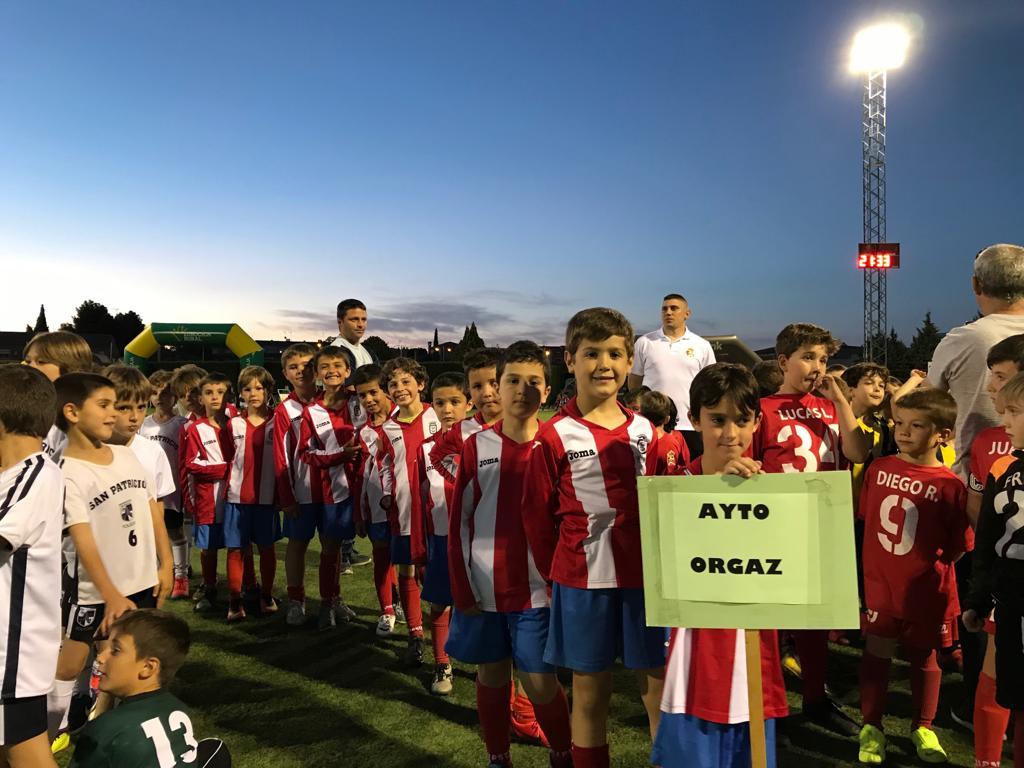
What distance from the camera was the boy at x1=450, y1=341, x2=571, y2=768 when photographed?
2740mm

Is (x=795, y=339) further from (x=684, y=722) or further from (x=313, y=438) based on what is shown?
(x=313, y=438)

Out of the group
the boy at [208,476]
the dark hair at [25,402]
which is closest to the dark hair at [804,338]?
the dark hair at [25,402]

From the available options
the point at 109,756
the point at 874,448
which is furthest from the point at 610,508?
the point at 874,448

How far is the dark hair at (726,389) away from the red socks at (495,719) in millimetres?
1529

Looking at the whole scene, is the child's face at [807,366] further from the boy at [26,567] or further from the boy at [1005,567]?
the boy at [26,567]

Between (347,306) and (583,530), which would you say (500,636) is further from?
(347,306)

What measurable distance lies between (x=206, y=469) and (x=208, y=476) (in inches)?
2.4

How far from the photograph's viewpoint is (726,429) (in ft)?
7.09

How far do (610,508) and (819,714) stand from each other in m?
1.96

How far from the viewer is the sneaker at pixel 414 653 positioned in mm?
4164

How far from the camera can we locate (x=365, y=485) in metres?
4.84

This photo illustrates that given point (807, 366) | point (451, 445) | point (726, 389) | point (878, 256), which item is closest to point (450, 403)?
point (451, 445)

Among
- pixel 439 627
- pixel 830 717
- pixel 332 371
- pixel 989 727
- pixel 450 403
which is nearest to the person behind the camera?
pixel 989 727

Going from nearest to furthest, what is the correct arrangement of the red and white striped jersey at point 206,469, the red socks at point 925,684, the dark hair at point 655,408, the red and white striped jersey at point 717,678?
the red and white striped jersey at point 717,678 → the red socks at point 925,684 → the dark hair at point 655,408 → the red and white striped jersey at point 206,469
